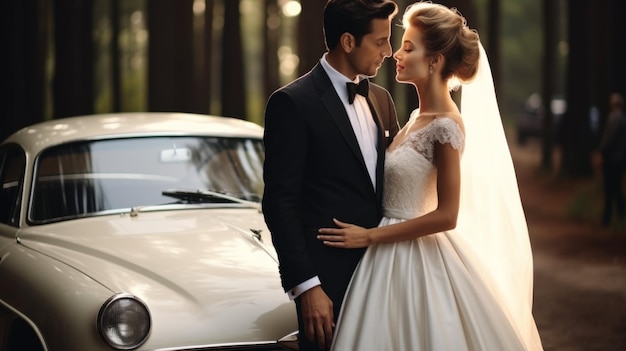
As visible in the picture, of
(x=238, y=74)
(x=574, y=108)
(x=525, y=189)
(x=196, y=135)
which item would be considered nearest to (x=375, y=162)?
(x=196, y=135)

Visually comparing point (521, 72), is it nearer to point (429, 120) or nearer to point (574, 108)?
point (574, 108)

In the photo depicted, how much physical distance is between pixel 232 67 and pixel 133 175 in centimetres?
1775

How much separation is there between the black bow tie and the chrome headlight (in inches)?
53.4

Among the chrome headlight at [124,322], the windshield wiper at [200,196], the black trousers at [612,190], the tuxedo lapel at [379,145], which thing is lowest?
the black trousers at [612,190]

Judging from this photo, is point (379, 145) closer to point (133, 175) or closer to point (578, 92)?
point (133, 175)

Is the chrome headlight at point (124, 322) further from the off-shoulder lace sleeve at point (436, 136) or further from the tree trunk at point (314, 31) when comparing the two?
the tree trunk at point (314, 31)

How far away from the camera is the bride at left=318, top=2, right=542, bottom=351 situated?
3.86 metres

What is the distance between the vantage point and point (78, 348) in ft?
14.6

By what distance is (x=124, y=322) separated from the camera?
4.43 m

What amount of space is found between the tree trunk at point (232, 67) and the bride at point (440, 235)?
61.5 feet

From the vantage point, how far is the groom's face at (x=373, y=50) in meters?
3.84

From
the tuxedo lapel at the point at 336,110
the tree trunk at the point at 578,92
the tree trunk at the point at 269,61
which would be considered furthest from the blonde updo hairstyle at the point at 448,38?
the tree trunk at the point at 269,61

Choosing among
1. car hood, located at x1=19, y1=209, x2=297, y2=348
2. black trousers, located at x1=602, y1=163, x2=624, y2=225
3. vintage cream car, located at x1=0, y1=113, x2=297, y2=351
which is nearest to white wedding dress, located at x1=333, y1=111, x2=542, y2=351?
vintage cream car, located at x1=0, y1=113, x2=297, y2=351

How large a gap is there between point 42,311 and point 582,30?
18.3 m
